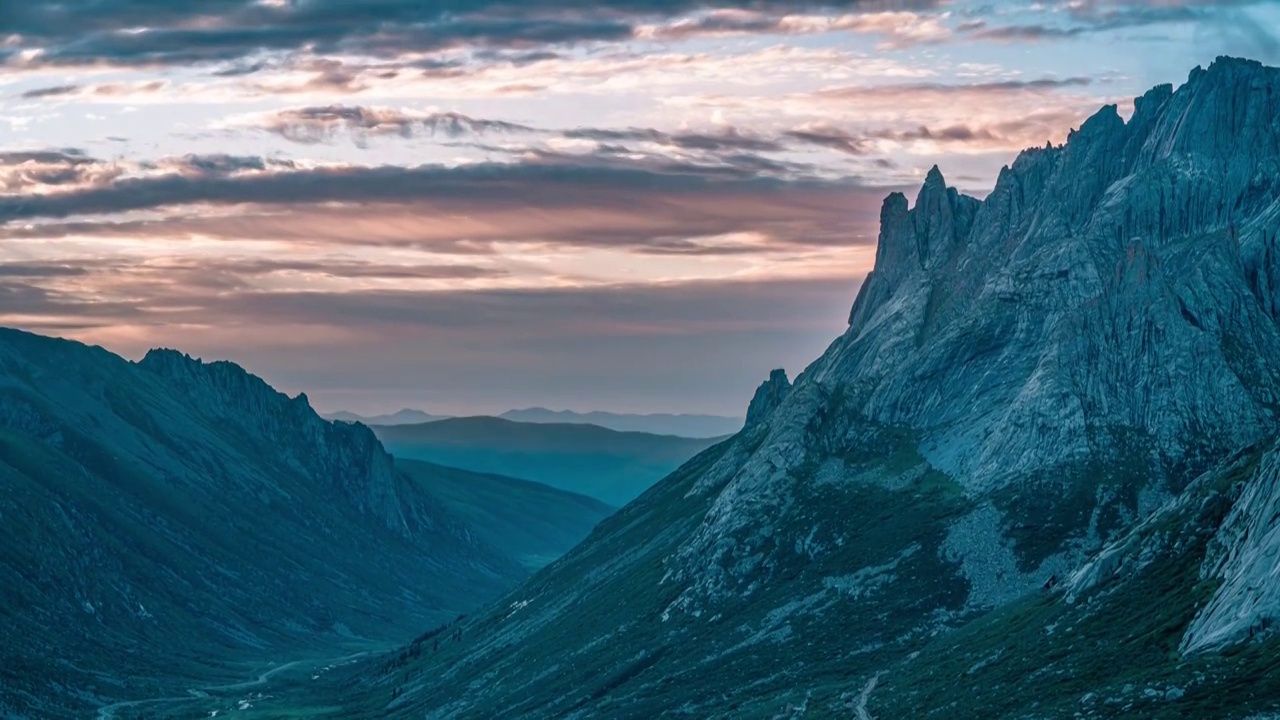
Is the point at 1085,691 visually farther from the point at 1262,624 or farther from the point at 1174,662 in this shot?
the point at 1262,624

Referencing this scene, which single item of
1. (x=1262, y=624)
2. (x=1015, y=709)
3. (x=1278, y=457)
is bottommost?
(x=1015, y=709)

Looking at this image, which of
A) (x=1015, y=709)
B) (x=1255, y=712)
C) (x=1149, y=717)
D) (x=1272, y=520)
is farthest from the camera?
(x=1015, y=709)

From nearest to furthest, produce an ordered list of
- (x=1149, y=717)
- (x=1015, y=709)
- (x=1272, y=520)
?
(x=1149, y=717) → (x=1272, y=520) → (x=1015, y=709)

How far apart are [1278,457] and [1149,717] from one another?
120 ft

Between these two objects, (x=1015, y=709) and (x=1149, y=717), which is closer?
(x=1149, y=717)

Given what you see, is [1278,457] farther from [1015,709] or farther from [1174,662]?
[1015,709]

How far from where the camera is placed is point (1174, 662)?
17938 centimetres

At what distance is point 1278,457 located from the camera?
184125mm

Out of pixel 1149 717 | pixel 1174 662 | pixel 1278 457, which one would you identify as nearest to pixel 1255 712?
pixel 1149 717

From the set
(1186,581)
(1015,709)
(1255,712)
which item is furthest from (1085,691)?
(1255,712)

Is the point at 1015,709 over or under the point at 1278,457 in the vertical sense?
under

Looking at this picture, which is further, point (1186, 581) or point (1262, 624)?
point (1186, 581)

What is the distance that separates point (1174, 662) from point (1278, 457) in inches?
995

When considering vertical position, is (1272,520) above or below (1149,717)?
above
